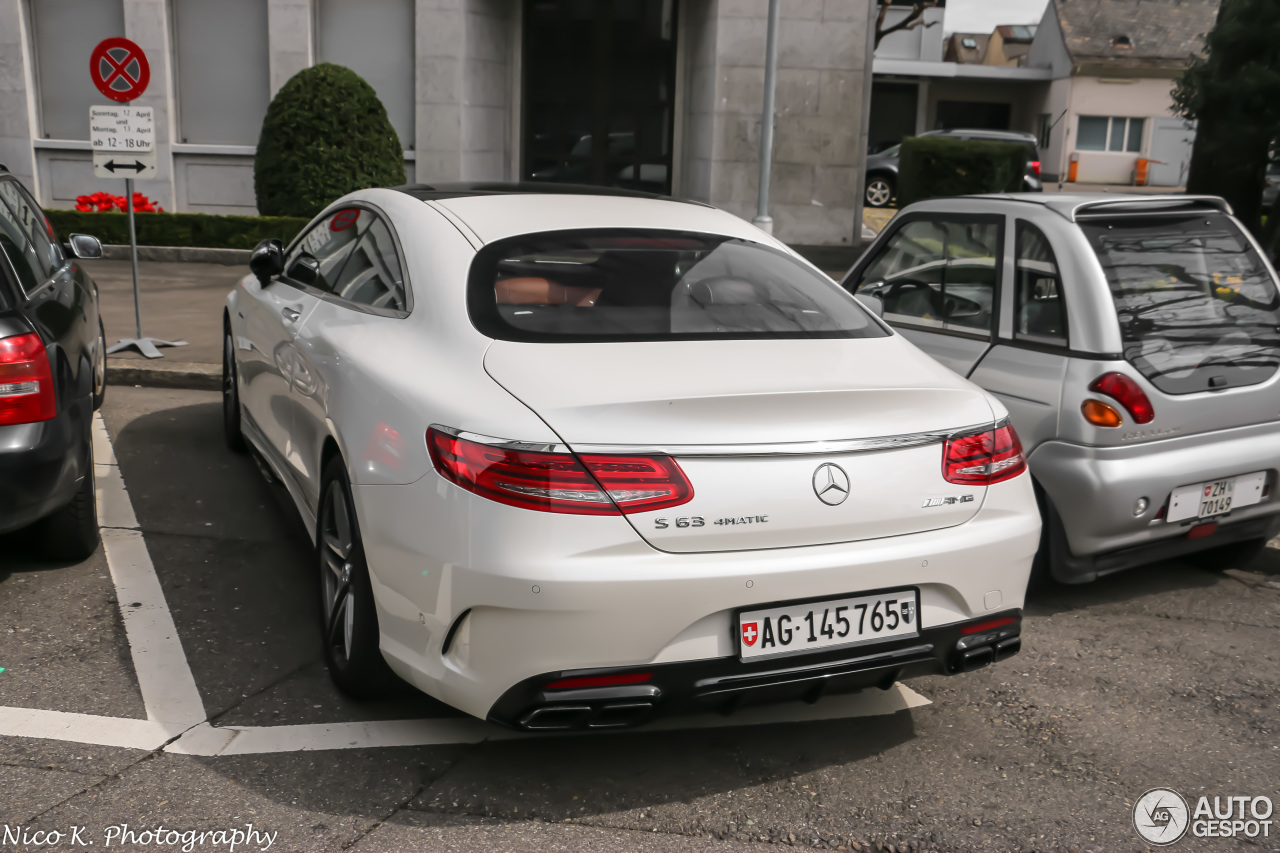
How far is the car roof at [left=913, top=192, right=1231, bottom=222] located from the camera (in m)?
4.68

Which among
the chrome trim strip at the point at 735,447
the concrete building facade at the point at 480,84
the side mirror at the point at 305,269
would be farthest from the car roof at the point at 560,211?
the concrete building facade at the point at 480,84

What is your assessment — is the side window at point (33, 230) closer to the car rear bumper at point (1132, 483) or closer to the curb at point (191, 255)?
the car rear bumper at point (1132, 483)

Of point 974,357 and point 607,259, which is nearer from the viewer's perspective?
point 607,259

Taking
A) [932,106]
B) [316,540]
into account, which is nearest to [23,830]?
[316,540]

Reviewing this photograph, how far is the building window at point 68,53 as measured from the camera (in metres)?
→ 17.5

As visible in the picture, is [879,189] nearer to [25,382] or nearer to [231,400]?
[231,400]

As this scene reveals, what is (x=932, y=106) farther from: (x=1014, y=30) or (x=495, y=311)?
(x=495, y=311)

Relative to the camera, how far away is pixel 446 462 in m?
2.95

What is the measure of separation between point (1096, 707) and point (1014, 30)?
60868 mm

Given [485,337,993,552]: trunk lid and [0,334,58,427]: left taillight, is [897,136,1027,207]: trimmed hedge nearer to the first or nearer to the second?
[0,334,58,427]: left taillight

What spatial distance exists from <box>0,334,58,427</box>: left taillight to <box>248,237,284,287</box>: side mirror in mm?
1062

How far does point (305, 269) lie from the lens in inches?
193

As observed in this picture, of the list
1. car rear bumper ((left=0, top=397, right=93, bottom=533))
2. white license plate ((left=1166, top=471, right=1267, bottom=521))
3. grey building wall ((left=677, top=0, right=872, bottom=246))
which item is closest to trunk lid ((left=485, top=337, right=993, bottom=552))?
white license plate ((left=1166, top=471, right=1267, bottom=521))

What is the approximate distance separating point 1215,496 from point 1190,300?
0.76 meters
